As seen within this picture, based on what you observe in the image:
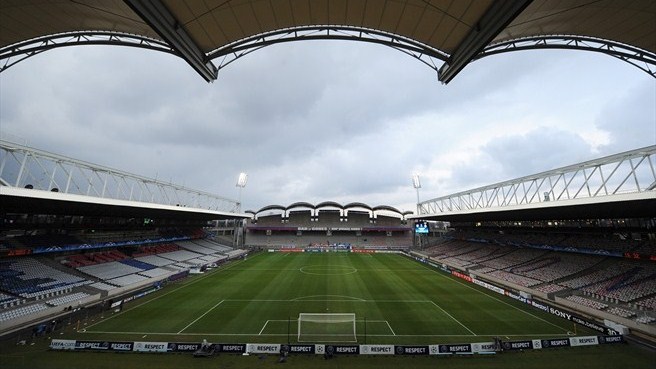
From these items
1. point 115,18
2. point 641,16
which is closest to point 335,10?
point 115,18

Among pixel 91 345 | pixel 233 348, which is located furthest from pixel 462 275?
pixel 91 345

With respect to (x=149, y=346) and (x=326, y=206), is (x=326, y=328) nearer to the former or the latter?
(x=149, y=346)

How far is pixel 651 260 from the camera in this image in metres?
29.5

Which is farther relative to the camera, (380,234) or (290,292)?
(380,234)

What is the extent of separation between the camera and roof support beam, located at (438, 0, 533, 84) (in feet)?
22.0

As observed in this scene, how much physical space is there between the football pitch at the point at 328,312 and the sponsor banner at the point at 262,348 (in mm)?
1869

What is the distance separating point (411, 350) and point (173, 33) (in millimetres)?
19396

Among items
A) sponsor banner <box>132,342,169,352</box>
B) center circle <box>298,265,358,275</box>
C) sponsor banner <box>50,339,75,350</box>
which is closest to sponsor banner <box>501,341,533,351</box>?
sponsor banner <box>132,342,169,352</box>

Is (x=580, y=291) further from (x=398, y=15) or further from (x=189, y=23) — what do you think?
(x=189, y=23)

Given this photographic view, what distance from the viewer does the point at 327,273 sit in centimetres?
4656

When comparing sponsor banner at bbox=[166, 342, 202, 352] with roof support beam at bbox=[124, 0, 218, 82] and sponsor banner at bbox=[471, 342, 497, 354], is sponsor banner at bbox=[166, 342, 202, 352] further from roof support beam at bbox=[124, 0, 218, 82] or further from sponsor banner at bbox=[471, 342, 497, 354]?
sponsor banner at bbox=[471, 342, 497, 354]

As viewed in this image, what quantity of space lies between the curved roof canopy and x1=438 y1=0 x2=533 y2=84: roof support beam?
0.09ft

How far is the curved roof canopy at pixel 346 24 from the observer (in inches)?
321

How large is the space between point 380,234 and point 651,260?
64.4 meters
